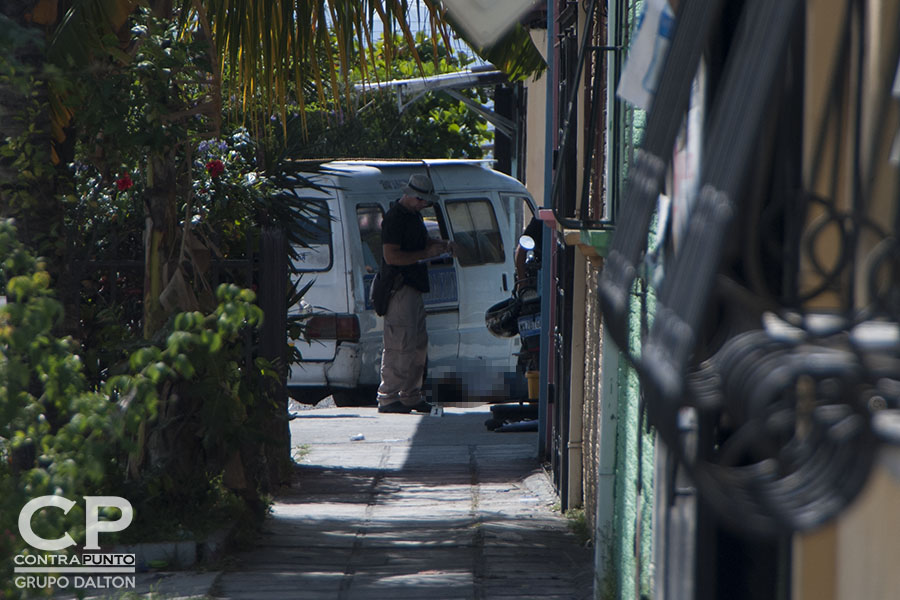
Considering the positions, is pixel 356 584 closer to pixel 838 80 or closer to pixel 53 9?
pixel 53 9

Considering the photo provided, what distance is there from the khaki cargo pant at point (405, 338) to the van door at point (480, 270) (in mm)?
896

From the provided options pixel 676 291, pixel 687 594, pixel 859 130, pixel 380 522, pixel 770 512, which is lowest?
pixel 380 522

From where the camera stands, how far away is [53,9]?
19.0 ft

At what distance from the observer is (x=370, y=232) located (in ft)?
36.3

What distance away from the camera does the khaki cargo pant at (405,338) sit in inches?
403

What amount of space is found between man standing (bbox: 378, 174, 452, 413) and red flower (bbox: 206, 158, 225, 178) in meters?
3.24

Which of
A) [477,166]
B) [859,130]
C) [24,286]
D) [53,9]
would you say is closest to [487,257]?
[477,166]

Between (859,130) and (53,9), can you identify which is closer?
(859,130)

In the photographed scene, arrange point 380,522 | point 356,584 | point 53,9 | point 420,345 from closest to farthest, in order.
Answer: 1. point 356,584
2. point 53,9
3. point 380,522
4. point 420,345

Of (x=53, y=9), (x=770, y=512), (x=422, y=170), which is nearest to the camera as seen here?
(x=770, y=512)

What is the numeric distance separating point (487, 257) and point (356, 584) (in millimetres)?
6649

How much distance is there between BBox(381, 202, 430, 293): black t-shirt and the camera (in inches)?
392

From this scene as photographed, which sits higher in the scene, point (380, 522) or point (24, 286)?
point (24, 286)

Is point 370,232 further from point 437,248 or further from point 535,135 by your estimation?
point 535,135
